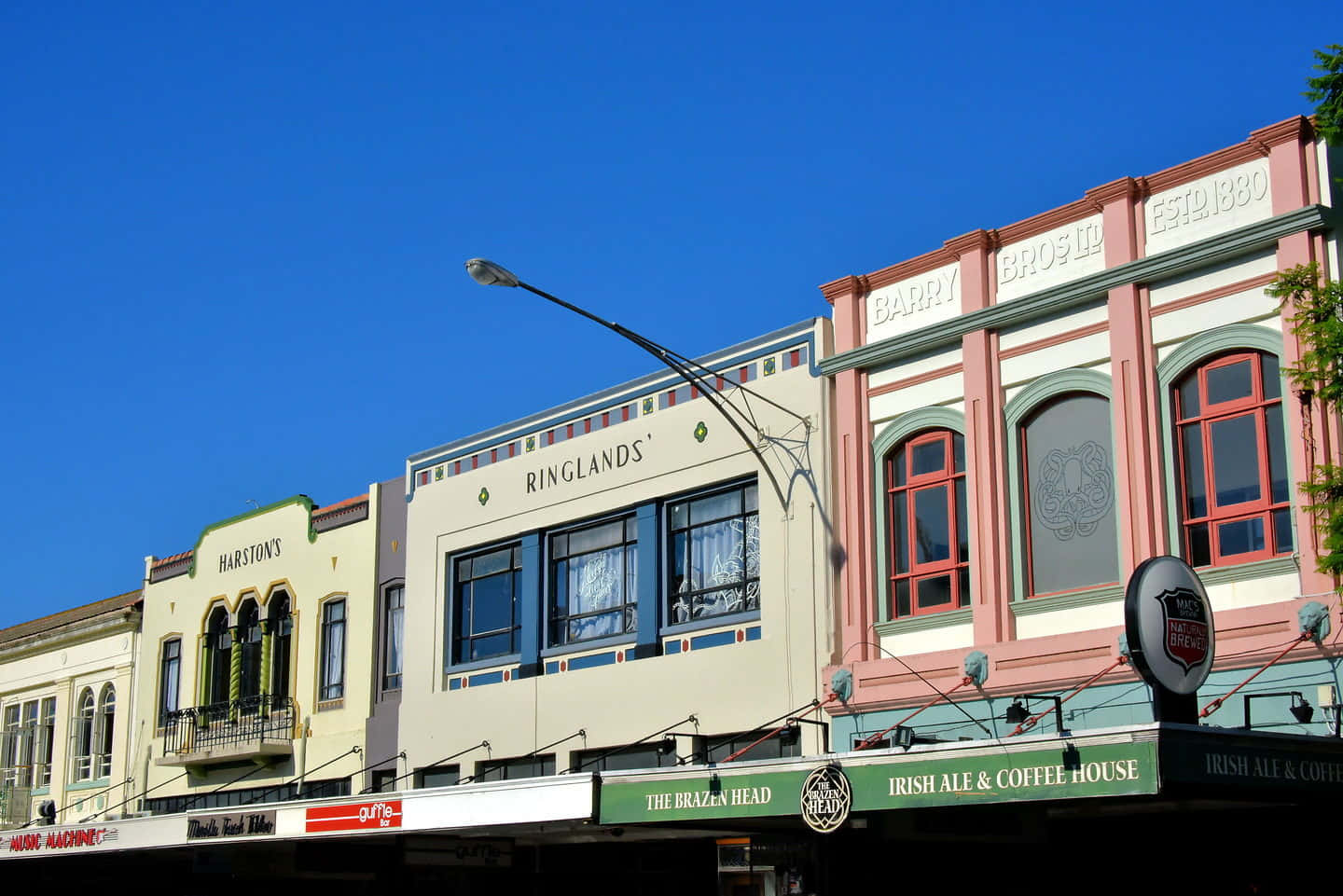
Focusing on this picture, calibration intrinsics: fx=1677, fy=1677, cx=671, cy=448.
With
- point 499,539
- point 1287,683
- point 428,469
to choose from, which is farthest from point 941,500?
point 428,469

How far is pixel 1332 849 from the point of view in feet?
51.5

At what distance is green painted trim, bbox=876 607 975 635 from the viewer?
1872cm

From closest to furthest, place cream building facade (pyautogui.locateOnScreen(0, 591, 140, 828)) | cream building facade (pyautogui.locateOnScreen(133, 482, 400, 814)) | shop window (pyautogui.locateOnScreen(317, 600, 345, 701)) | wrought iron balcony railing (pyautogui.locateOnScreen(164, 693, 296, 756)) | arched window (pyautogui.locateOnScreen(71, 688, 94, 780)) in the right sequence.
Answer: cream building facade (pyautogui.locateOnScreen(133, 482, 400, 814)), shop window (pyautogui.locateOnScreen(317, 600, 345, 701)), wrought iron balcony railing (pyautogui.locateOnScreen(164, 693, 296, 756)), cream building facade (pyautogui.locateOnScreen(0, 591, 140, 828)), arched window (pyautogui.locateOnScreen(71, 688, 94, 780))

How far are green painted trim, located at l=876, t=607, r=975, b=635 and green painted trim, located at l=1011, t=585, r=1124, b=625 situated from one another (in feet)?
2.15

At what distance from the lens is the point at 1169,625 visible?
13.7m

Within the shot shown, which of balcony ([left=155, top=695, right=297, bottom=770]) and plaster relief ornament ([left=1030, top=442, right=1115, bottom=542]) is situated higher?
plaster relief ornament ([left=1030, top=442, right=1115, bottom=542])

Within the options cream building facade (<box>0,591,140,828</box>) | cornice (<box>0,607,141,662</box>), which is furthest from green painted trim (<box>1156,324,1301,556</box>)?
cornice (<box>0,607,141,662</box>)

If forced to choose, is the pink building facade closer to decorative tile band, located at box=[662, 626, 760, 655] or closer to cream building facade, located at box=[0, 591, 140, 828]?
decorative tile band, located at box=[662, 626, 760, 655]

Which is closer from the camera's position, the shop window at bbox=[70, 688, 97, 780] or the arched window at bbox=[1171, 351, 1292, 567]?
the arched window at bbox=[1171, 351, 1292, 567]

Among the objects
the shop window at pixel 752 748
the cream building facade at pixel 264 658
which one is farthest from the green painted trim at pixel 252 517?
the shop window at pixel 752 748

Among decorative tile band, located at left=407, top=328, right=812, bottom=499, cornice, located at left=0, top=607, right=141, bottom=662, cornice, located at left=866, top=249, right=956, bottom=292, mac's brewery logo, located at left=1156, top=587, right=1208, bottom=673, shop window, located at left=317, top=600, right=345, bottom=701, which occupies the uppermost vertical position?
cornice, located at left=866, top=249, right=956, bottom=292

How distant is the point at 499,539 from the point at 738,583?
5148mm

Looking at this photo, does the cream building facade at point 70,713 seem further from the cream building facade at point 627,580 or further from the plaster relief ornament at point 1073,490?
the plaster relief ornament at point 1073,490

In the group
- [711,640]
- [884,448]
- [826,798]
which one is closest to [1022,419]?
[884,448]
